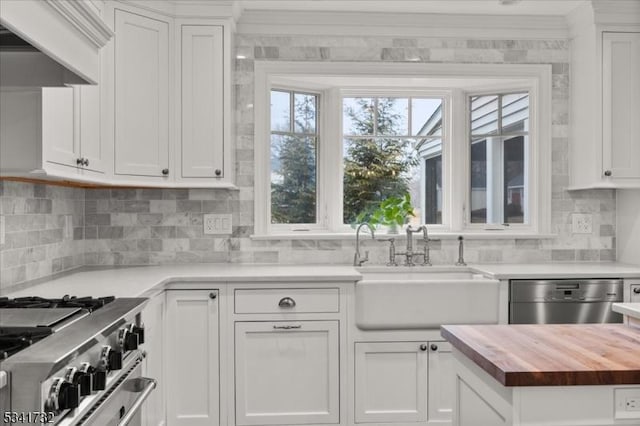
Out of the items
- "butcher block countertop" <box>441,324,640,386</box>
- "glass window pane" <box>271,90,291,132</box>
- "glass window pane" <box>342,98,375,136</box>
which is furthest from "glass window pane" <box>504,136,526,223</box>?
"butcher block countertop" <box>441,324,640,386</box>

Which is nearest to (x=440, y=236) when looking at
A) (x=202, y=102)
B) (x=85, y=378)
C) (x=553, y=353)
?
(x=202, y=102)

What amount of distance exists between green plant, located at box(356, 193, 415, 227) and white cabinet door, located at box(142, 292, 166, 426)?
1.46 metres

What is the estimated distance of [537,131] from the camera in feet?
12.3

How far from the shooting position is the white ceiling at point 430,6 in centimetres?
343

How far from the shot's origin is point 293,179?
380 cm

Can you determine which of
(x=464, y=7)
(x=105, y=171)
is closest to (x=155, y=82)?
(x=105, y=171)

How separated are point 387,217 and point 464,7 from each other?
1.38 meters

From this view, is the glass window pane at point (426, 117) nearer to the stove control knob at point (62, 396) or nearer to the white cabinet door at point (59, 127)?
the white cabinet door at point (59, 127)

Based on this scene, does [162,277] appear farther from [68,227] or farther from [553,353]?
[553,353]

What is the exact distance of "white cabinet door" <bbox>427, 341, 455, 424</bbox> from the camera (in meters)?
3.06

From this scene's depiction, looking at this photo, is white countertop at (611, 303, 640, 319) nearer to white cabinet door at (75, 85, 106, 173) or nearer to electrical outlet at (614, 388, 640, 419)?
electrical outlet at (614, 388, 640, 419)

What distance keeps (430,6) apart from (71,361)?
2.96m

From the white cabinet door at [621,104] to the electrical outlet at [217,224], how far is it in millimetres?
2329

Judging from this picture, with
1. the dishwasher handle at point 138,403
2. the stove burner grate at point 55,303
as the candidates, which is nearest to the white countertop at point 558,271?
the dishwasher handle at point 138,403
